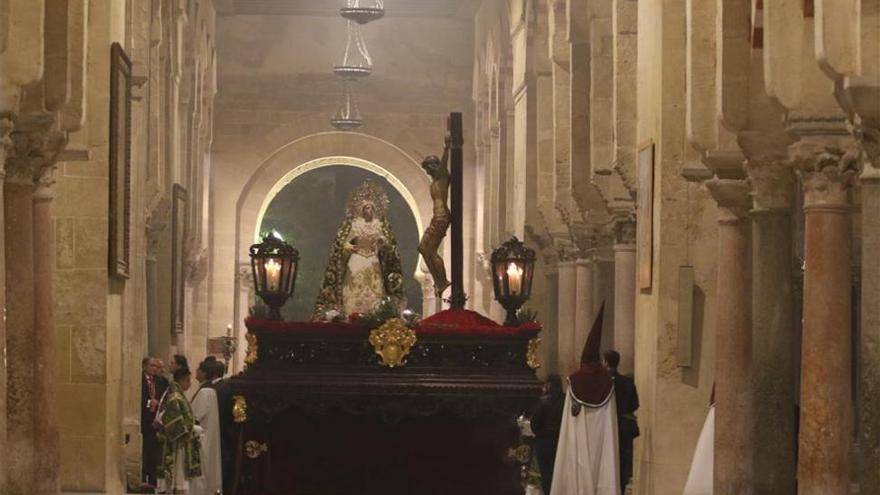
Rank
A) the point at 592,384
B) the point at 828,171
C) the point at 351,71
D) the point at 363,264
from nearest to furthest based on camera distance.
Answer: the point at 828,171 → the point at 592,384 → the point at 363,264 → the point at 351,71

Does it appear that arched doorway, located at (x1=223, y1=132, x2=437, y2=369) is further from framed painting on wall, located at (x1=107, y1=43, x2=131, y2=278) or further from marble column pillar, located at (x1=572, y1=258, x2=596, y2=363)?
framed painting on wall, located at (x1=107, y1=43, x2=131, y2=278)

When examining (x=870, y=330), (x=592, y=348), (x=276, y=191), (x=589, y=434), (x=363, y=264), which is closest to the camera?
(x=870, y=330)

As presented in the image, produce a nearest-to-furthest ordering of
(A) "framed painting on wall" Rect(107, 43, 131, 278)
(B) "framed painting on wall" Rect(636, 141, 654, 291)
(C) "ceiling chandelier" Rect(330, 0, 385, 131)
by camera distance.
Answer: (A) "framed painting on wall" Rect(107, 43, 131, 278) < (B) "framed painting on wall" Rect(636, 141, 654, 291) < (C) "ceiling chandelier" Rect(330, 0, 385, 131)

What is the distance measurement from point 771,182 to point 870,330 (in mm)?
3836

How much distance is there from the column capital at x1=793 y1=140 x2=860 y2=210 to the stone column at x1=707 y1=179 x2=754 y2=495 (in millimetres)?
2829

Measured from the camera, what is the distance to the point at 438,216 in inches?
977

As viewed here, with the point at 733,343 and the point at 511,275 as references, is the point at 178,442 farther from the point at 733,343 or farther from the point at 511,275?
the point at 733,343

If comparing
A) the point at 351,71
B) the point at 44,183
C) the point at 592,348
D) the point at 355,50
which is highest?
the point at 355,50

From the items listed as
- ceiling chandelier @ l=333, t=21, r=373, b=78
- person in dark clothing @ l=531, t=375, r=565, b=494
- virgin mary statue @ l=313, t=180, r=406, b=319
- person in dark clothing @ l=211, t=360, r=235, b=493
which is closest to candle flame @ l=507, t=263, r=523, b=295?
virgin mary statue @ l=313, t=180, r=406, b=319

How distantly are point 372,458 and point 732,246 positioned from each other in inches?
187

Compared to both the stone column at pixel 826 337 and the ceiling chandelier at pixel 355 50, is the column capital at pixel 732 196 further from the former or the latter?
the ceiling chandelier at pixel 355 50

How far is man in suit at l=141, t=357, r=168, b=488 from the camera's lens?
23891mm

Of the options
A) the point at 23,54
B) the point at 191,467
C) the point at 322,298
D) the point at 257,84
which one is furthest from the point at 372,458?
the point at 257,84

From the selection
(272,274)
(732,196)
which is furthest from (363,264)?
(732,196)
